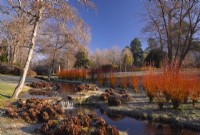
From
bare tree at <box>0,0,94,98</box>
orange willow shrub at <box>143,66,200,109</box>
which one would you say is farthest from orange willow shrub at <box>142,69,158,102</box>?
bare tree at <box>0,0,94,98</box>

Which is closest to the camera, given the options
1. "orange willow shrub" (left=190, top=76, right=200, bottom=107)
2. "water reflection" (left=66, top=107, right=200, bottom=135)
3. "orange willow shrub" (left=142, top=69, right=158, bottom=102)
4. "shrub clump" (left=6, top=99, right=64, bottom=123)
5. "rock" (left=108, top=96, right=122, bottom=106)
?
"water reflection" (left=66, top=107, right=200, bottom=135)

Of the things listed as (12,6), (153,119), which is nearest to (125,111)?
(153,119)

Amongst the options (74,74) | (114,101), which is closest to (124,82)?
(114,101)

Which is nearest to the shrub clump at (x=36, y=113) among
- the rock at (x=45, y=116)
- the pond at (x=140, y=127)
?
the rock at (x=45, y=116)

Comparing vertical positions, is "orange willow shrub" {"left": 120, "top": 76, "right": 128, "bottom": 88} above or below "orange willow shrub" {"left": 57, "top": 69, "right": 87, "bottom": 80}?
below

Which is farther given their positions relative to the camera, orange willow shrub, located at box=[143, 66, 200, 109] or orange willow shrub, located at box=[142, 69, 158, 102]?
orange willow shrub, located at box=[142, 69, 158, 102]

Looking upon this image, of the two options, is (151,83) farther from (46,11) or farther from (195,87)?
(46,11)

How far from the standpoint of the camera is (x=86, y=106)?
889 centimetres

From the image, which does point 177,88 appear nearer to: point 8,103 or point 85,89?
point 8,103

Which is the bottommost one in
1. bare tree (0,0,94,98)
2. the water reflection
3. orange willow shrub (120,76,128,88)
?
the water reflection

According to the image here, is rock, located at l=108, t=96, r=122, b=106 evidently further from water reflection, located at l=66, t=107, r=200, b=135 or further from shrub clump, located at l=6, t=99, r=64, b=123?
shrub clump, located at l=6, t=99, r=64, b=123

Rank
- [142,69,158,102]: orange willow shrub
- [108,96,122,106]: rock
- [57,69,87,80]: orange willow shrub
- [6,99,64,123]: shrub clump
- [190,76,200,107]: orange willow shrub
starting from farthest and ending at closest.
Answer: [57,69,87,80]: orange willow shrub → [108,96,122,106]: rock → [142,69,158,102]: orange willow shrub → [190,76,200,107]: orange willow shrub → [6,99,64,123]: shrub clump

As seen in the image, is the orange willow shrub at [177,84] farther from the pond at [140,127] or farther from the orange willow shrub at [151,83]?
the pond at [140,127]

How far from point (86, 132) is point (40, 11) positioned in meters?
5.04
